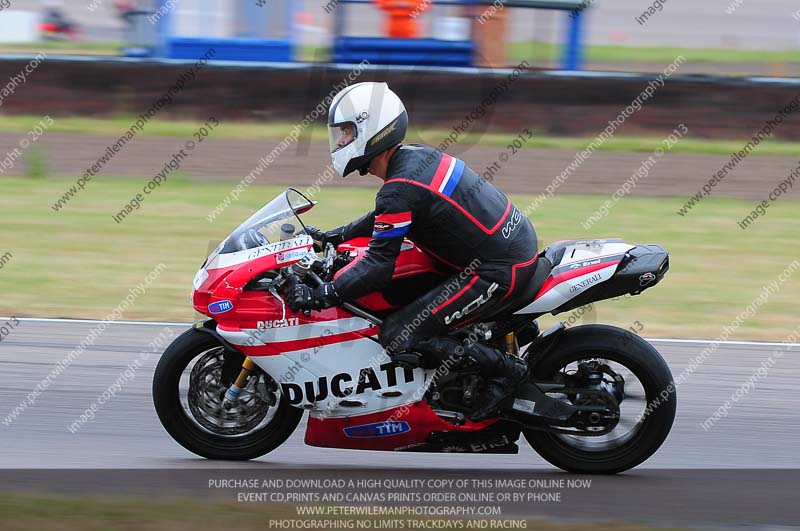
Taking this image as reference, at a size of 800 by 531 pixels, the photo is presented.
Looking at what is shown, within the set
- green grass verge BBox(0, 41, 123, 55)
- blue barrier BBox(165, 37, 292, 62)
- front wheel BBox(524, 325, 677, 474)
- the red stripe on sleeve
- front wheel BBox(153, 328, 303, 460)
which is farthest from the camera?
green grass verge BBox(0, 41, 123, 55)

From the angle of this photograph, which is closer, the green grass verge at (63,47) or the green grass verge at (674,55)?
the green grass verge at (63,47)

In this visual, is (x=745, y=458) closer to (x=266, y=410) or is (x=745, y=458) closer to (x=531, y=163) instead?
(x=266, y=410)

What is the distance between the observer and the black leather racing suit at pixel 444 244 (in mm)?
5059

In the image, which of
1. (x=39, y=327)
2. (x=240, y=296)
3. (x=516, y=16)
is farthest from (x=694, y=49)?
(x=240, y=296)

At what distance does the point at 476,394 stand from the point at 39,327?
407 centimetres

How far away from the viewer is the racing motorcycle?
5289 millimetres

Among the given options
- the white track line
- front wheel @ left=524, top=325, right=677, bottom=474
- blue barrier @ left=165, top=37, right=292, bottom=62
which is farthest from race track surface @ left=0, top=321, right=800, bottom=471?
blue barrier @ left=165, top=37, right=292, bottom=62

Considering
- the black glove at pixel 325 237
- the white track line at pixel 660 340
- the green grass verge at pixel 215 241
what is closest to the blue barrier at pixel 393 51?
the green grass verge at pixel 215 241

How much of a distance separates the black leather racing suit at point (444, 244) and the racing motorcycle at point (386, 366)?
124 mm

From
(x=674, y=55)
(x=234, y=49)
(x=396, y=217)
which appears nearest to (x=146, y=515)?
(x=396, y=217)

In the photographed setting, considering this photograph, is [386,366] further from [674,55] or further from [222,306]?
[674,55]

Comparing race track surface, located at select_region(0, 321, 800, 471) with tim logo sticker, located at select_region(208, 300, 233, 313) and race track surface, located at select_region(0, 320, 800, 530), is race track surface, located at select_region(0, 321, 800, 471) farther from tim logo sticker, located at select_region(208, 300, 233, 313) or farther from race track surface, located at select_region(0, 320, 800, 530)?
tim logo sticker, located at select_region(208, 300, 233, 313)

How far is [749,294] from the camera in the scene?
977cm

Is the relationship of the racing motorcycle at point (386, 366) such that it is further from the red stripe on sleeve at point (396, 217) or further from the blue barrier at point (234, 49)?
the blue barrier at point (234, 49)
